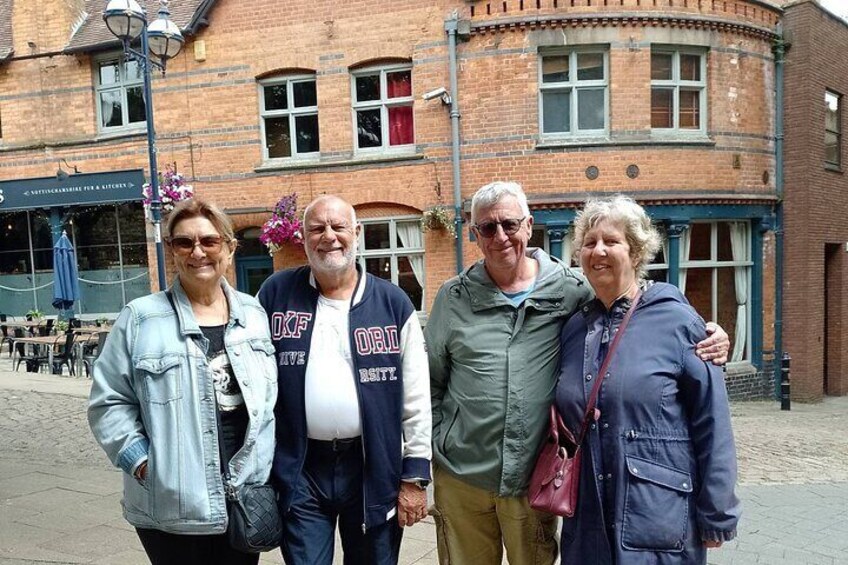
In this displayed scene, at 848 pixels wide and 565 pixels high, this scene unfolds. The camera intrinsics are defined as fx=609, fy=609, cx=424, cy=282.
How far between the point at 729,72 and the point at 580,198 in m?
3.66

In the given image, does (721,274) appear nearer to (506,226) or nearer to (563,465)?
(506,226)

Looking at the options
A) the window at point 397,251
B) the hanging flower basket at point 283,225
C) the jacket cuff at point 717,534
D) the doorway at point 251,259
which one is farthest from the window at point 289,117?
the jacket cuff at point 717,534

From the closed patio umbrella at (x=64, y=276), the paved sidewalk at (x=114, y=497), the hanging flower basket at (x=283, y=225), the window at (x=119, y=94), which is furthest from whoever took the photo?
the window at (x=119, y=94)

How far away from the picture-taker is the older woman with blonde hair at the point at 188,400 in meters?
2.22

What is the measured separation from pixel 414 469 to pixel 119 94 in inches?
Answer: 493

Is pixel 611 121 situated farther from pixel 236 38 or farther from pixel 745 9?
pixel 236 38

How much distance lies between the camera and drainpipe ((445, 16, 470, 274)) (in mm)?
10375

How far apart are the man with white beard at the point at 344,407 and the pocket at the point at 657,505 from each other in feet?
2.82

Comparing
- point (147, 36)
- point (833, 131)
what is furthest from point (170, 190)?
point (833, 131)

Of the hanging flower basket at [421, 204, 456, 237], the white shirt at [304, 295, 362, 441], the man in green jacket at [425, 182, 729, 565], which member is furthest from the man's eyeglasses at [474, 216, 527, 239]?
the hanging flower basket at [421, 204, 456, 237]

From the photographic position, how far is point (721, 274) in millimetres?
11422

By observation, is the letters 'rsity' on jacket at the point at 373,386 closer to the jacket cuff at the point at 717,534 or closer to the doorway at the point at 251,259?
the jacket cuff at the point at 717,534

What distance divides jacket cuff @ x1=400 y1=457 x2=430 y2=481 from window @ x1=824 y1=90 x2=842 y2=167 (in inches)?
516

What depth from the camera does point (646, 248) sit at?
8.10 feet
